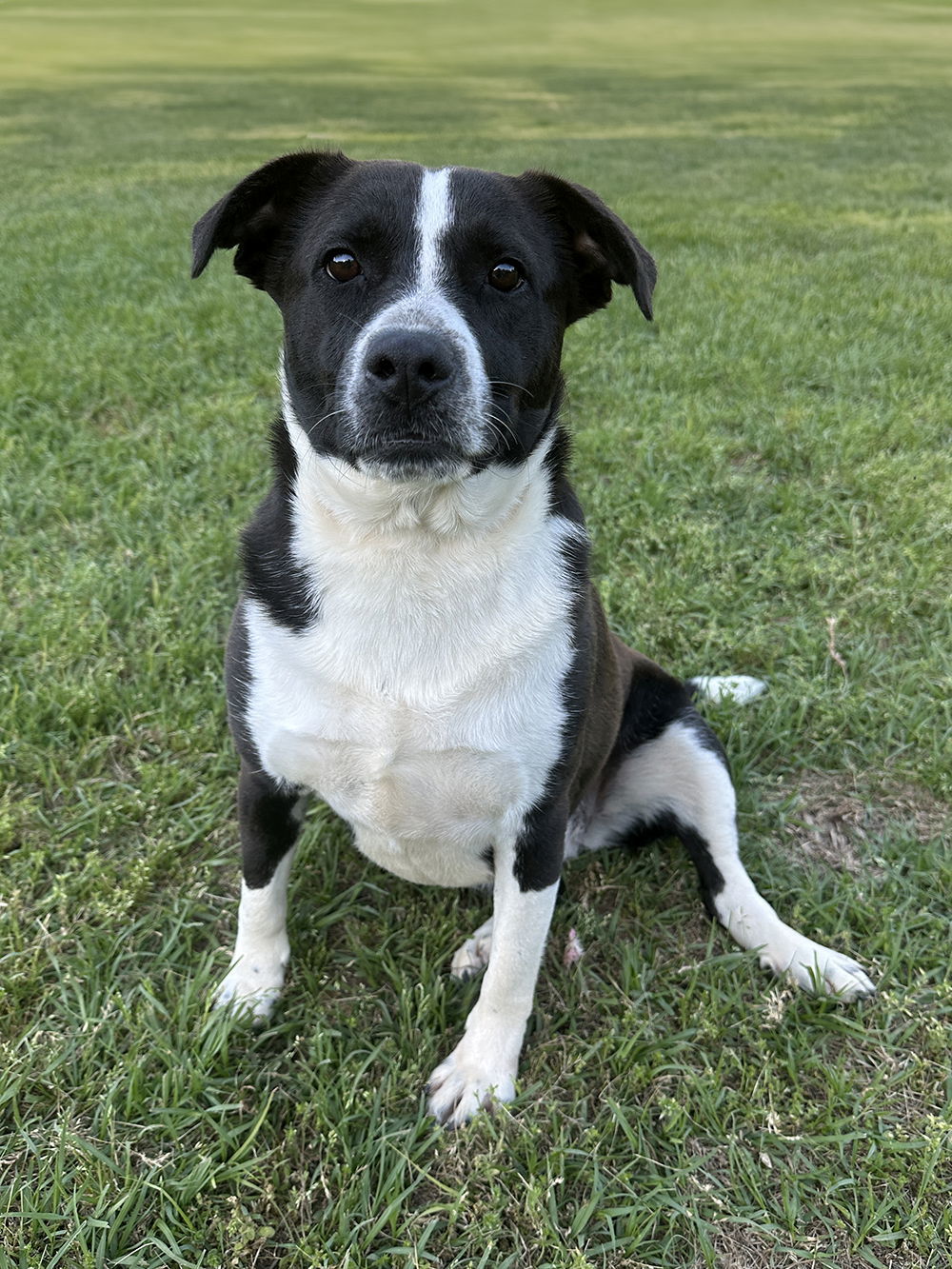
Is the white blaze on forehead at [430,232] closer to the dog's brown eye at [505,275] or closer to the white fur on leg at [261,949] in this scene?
the dog's brown eye at [505,275]

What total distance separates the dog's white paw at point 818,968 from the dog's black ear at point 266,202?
204 cm

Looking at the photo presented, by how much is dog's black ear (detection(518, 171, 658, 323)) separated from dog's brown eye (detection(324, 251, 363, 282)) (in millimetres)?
451

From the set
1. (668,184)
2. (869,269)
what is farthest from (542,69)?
(869,269)

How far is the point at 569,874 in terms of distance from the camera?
2.60 metres

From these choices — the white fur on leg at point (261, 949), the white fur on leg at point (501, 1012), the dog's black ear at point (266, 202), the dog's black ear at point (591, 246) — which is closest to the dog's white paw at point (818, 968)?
the white fur on leg at point (501, 1012)

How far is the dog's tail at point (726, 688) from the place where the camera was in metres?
3.02

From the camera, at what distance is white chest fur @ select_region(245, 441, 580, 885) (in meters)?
1.88

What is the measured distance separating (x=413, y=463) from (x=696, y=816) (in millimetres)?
1273

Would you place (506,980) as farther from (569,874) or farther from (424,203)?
(424,203)

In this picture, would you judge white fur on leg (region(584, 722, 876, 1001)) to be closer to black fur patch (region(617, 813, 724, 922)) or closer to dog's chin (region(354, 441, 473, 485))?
black fur patch (region(617, 813, 724, 922))

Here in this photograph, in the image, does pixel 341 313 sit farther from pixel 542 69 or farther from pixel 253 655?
pixel 542 69

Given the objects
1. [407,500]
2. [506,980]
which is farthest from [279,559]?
[506,980]

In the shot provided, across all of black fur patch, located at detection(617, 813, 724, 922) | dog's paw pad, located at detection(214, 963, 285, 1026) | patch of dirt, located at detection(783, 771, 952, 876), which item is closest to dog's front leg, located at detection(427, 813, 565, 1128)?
dog's paw pad, located at detection(214, 963, 285, 1026)

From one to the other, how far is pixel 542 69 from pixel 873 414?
76.2 feet
